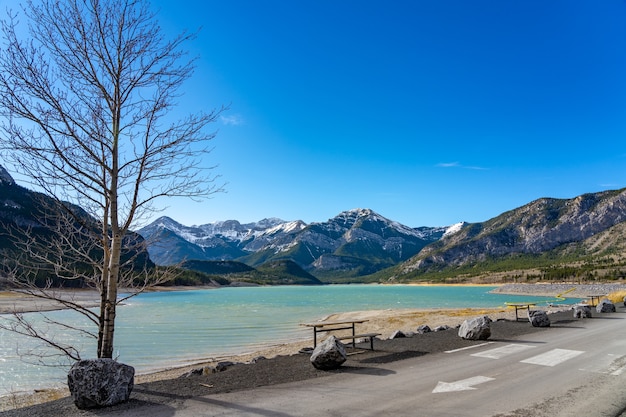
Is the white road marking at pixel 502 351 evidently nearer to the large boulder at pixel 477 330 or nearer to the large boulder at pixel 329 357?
the large boulder at pixel 477 330

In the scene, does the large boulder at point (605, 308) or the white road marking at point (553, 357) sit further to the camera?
the large boulder at point (605, 308)

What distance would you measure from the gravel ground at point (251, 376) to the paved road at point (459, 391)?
54cm

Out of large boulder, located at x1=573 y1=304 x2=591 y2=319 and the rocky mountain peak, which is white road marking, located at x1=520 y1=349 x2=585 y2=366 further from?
the rocky mountain peak

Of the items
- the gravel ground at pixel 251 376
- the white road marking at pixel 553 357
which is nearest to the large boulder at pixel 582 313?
the gravel ground at pixel 251 376

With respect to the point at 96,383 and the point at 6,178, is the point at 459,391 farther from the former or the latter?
the point at 6,178

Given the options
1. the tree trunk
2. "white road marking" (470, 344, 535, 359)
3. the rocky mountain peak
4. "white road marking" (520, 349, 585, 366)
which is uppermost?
the rocky mountain peak

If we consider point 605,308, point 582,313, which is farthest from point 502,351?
point 605,308

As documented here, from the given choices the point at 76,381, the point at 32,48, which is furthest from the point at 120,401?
the point at 32,48

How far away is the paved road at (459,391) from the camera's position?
24.2 ft

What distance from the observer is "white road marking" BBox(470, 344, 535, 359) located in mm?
12711

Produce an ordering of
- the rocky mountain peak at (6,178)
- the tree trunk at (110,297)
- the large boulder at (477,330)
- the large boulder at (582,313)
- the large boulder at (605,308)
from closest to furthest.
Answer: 1. the tree trunk at (110,297)
2. the rocky mountain peak at (6,178)
3. the large boulder at (477,330)
4. the large boulder at (582,313)
5. the large boulder at (605,308)

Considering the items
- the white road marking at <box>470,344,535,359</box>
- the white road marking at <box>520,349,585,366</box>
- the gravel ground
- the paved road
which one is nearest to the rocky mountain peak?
the gravel ground

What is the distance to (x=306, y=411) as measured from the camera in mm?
7398

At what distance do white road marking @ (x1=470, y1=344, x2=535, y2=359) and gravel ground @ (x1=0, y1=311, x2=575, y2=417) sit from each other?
1339mm
